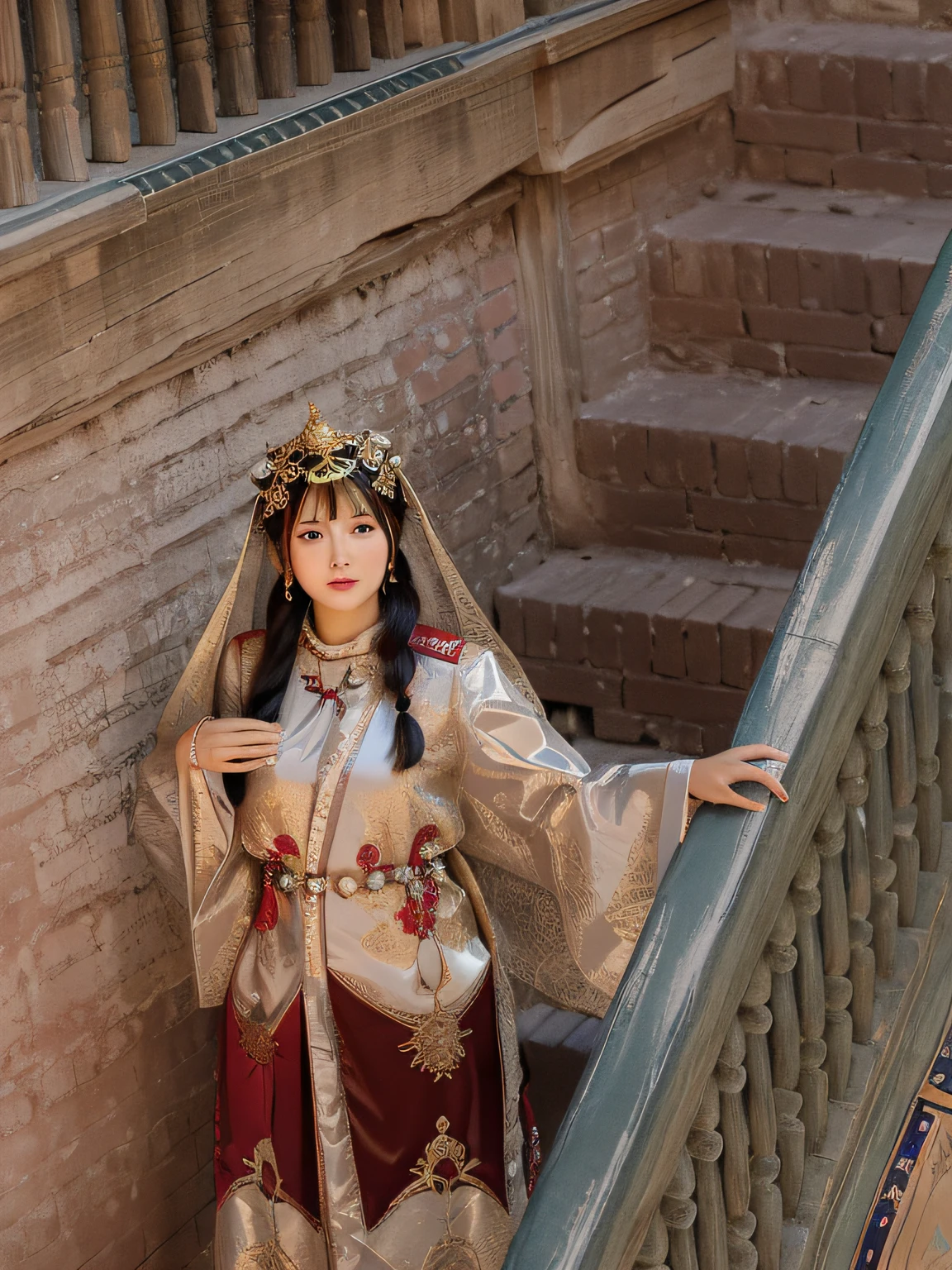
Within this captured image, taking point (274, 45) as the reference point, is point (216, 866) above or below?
below

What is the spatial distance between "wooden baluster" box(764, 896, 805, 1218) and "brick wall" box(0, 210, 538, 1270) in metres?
1.46

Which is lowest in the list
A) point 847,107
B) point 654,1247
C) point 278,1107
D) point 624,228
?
point 278,1107

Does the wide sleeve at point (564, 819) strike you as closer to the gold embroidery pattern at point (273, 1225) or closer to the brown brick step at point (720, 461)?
the gold embroidery pattern at point (273, 1225)

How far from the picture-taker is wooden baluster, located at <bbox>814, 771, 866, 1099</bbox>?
2330 millimetres

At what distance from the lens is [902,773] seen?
249 centimetres

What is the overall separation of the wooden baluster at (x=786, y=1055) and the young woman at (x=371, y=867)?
0.54 meters

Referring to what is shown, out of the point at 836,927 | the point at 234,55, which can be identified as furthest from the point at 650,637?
the point at 836,927

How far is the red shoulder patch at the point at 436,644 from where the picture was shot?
3.04 m

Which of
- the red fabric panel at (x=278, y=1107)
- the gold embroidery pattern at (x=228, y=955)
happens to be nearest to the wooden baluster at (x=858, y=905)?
the red fabric panel at (x=278, y=1107)

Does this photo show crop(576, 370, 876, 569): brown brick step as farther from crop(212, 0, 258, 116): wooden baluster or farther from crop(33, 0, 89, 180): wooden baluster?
crop(33, 0, 89, 180): wooden baluster

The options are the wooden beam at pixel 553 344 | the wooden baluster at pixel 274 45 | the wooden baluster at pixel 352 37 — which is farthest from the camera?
the wooden beam at pixel 553 344

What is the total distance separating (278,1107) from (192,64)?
6.33ft

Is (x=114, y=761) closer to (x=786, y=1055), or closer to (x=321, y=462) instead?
(x=321, y=462)

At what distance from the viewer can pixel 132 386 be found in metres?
3.22
